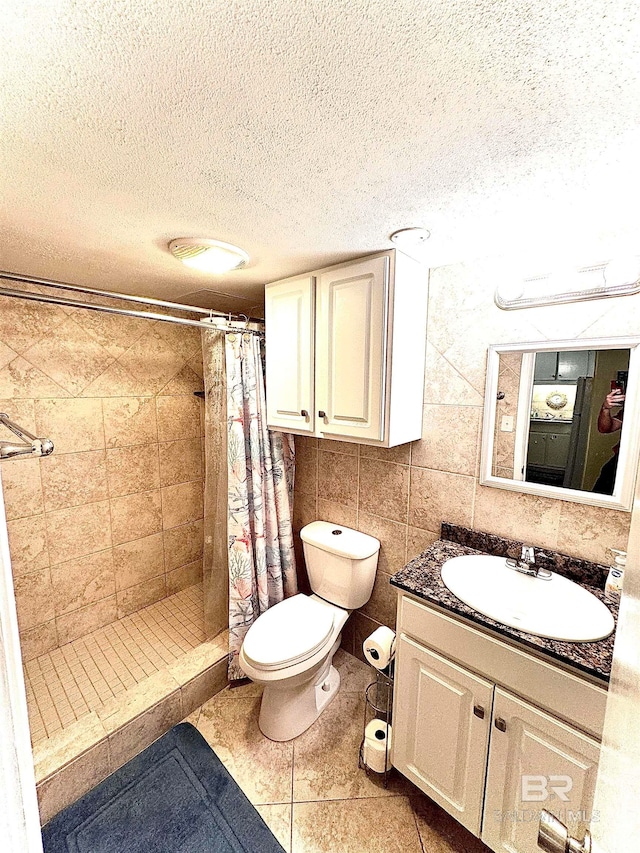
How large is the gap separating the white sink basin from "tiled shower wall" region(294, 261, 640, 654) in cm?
15

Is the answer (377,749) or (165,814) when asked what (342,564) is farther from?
(165,814)

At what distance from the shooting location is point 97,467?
2.01 metres

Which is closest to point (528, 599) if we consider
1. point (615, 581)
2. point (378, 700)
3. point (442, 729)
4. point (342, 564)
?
point (615, 581)

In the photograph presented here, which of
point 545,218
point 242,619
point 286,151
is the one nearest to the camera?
point 286,151

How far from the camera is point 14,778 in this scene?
0.36m

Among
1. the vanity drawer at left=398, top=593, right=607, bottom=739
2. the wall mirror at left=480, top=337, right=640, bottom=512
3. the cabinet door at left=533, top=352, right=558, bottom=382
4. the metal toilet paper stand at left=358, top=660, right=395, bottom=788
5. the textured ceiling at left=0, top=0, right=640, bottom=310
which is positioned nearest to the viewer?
the textured ceiling at left=0, top=0, right=640, bottom=310

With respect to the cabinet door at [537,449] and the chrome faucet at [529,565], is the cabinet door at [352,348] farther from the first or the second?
the chrome faucet at [529,565]

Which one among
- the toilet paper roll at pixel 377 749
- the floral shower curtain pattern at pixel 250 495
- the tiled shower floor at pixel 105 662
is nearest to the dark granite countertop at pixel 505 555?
the toilet paper roll at pixel 377 749

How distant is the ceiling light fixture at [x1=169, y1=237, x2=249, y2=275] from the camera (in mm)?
1233

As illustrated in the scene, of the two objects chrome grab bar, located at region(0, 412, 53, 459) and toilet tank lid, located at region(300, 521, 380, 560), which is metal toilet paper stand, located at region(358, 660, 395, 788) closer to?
toilet tank lid, located at region(300, 521, 380, 560)

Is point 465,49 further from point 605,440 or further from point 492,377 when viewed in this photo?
point 605,440

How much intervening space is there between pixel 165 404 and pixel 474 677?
7.02 feet

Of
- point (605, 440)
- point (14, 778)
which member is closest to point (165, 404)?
point (14, 778)

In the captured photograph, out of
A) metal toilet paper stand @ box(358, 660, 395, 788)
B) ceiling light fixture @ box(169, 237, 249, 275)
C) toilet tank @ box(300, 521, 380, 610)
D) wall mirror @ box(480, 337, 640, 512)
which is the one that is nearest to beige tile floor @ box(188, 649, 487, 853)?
metal toilet paper stand @ box(358, 660, 395, 788)
